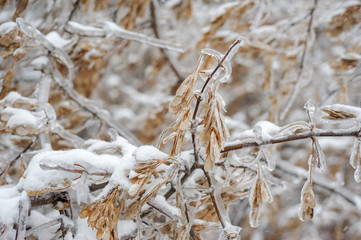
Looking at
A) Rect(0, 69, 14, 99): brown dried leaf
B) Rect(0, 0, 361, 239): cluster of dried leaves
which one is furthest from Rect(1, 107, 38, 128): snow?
Rect(0, 69, 14, 99): brown dried leaf

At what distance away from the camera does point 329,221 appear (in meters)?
3.11

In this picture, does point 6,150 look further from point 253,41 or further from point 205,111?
point 253,41

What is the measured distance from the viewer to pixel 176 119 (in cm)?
65

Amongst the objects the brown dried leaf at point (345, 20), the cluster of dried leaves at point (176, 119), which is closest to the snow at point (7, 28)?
the cluster of dried leaves at point (176, 119)

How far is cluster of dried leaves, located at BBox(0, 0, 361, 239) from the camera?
617 millimetres

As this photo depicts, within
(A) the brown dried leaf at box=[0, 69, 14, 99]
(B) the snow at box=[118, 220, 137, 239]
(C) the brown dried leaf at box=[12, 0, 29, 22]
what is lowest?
(B) the snow at box=[118, 220, 137, 239]

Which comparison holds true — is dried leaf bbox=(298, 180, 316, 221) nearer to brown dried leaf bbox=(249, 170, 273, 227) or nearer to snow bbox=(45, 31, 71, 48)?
brown dried leaf bbox=(249, 170, 273, 227)

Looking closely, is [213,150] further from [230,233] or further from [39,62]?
[39,62]

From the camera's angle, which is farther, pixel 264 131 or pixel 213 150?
pixel 264 131

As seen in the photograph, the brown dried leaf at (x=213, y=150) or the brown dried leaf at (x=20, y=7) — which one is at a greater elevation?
the brown dried leaf at (x=20, y=7)

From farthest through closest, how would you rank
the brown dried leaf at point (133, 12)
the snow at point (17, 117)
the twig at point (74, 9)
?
the brown dried leaf at point (133, 12)
the twig at point (74, 9)
the snow at point (17, 117)

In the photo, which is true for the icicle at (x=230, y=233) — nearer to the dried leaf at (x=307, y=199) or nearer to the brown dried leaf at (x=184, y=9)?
the dried leaf at (x=307, y=199)

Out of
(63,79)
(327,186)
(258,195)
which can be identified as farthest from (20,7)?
(327,186)

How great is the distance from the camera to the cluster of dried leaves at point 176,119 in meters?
0.62
